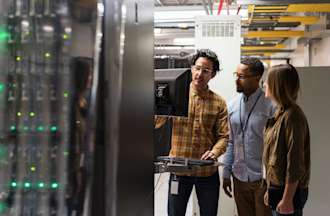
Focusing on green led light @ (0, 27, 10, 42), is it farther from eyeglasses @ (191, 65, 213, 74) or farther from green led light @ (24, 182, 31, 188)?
eyeglasses @ (191, 65, 213, 74)

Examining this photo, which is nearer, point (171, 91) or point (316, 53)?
point (171, 91)

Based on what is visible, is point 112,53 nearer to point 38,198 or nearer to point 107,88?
point 107,88

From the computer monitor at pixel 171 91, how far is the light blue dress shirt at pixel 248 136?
0.64 meters

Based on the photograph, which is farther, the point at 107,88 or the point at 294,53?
the point at 294,53

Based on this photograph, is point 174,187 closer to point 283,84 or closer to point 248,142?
point 248,142

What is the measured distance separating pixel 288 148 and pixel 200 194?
61 cm

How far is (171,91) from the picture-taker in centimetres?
207

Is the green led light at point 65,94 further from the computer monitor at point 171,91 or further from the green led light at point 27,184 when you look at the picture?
the computer monitor at point 171,91

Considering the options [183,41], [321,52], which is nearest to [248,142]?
[321,52]

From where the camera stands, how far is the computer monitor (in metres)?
2.07

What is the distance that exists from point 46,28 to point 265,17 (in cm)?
397

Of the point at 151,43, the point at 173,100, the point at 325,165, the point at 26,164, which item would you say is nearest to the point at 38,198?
the point at 26,164

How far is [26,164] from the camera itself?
0.76 metres

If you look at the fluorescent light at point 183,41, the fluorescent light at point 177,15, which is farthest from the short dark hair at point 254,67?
the fluorescent light at point 183,41
